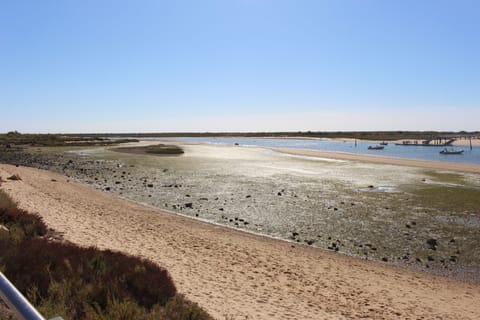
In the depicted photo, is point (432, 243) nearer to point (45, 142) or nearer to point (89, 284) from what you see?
point (89, 284)

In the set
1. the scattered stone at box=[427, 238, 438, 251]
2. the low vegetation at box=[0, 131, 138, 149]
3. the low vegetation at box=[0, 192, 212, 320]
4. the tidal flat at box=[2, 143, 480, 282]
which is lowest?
the scattered stone at box=[427, 238, 438, 251]

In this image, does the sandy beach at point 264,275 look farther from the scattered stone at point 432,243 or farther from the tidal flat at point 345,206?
the scattered stone at point 432,243

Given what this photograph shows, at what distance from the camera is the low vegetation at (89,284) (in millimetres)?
5855

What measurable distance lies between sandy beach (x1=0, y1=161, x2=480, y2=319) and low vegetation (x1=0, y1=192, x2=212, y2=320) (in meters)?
1.22

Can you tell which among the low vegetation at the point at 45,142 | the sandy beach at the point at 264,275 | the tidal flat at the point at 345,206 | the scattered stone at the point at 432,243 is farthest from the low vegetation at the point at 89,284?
the low vegetation at the point at 45,142

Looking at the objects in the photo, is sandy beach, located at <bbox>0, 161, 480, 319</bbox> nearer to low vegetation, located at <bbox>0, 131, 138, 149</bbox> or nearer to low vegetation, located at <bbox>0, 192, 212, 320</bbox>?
low vegetation, located at <bbox>0, 192, 212, 320</bbox>

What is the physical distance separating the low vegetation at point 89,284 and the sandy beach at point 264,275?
1220 mm

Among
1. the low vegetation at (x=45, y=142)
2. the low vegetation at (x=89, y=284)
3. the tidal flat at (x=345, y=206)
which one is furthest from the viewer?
the low vegetation at (x=45, y=142)

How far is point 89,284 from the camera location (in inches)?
258

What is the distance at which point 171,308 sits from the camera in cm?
643

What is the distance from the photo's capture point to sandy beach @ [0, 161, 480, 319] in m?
8.27

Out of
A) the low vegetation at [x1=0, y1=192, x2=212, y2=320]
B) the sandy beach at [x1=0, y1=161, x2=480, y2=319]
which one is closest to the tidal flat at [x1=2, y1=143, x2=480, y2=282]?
the sandy beach at [x1=0, y1=161, x2=480, y2=319]

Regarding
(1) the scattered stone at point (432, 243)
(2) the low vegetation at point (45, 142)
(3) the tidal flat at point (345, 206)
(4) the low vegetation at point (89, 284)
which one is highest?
(2) the low vegetation at point (45, 142)

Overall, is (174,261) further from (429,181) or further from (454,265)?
(429,181)
